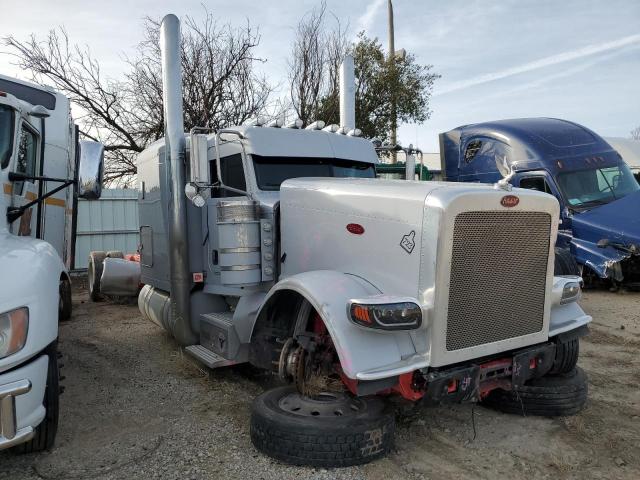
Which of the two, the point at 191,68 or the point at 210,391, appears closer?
the point at 210,391

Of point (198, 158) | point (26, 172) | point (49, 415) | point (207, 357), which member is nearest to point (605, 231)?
point (207, 357)

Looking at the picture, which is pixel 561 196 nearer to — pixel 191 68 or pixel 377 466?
pixel 377 466

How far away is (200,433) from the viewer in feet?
12.4

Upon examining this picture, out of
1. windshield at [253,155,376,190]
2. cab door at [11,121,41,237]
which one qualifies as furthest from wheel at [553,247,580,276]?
cab door at [11,121,41,237]

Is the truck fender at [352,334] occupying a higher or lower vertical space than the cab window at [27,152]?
lower

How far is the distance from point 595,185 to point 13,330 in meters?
9.90

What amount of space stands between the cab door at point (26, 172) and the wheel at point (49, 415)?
4.81ft

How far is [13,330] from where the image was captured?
2.72 metres

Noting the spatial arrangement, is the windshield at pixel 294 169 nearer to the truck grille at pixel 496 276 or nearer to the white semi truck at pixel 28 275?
the white semi truck at pixel 28 275

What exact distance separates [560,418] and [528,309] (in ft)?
3.43

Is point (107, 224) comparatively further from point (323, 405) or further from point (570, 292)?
point (570, 292)

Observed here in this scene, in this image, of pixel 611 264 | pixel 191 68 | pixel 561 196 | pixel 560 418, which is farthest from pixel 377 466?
pixel 191 68

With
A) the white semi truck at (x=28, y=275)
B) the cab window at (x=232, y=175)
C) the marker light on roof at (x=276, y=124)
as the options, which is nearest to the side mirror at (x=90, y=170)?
the white semi truck at (x=28, y=275)

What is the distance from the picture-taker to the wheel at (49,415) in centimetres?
318
